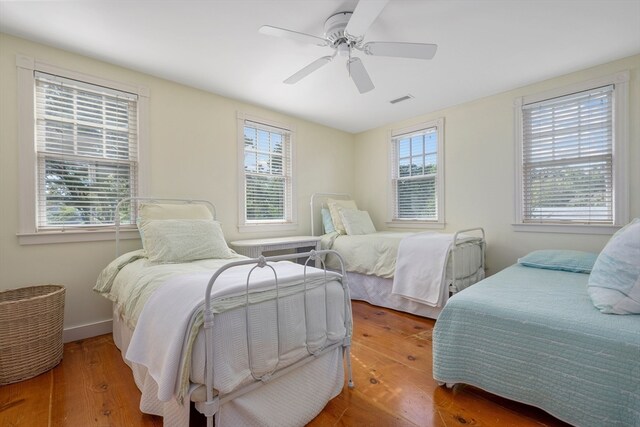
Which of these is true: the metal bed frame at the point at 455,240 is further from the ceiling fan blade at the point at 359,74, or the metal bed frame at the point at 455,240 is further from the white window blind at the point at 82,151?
the white window blind at the point at 82,151

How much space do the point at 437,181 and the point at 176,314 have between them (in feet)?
11.6

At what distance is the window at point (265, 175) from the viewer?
11.7 ft

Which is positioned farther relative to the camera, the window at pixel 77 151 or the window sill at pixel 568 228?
the window sill at pixel 568 228

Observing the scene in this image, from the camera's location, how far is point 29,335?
1.88 m

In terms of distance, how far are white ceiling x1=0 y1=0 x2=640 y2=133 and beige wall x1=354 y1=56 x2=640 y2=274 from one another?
0.66 ft

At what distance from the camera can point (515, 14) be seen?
200 centimetres

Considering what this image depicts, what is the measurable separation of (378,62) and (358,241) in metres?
1.89

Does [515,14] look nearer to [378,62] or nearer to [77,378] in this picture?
[378,62]

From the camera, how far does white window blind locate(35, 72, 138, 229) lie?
7.67 ft

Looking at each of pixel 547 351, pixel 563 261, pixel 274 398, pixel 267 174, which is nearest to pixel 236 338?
pixel 274 398

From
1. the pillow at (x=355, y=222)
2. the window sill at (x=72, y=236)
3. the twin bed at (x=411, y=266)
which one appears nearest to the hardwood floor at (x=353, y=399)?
the twin bed at (x=411, y=266)

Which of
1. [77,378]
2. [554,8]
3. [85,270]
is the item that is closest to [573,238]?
[554,8]

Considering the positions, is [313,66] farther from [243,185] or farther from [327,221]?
[327,221]

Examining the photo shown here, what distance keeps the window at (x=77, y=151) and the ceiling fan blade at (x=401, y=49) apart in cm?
218
